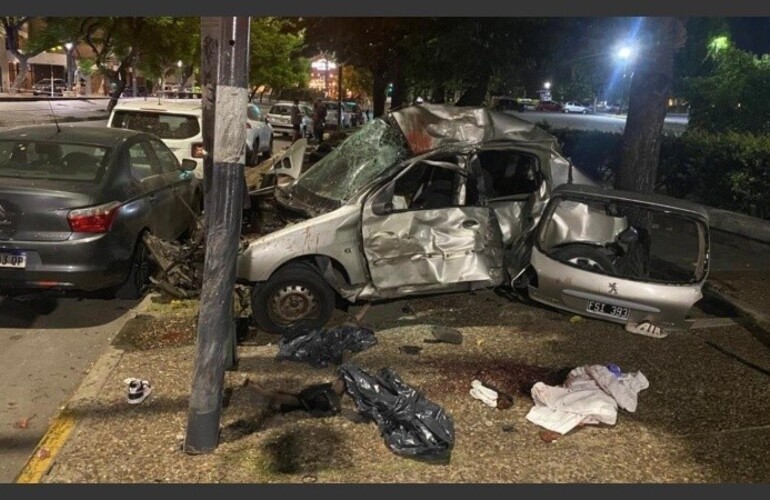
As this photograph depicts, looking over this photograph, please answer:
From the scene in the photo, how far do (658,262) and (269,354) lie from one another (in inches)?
215

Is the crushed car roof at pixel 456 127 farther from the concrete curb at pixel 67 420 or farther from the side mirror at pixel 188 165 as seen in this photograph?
the concrete curb at pixel 67 420

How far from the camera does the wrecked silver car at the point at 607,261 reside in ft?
18.5

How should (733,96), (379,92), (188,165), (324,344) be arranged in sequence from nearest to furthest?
(324,344), (188,165), (733,96), (379,92)

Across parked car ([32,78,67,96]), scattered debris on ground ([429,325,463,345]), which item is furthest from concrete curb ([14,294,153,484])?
parked car ([32,78,67,96])

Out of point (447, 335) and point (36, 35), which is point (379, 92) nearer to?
point (447, 335)

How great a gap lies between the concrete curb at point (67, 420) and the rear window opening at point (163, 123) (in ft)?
20.8

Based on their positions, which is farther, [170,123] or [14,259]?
[170,123]

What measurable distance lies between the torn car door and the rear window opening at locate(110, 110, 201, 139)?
20.0ft

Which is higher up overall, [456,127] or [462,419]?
[456,127]

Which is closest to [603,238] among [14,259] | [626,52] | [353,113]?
[14,259]

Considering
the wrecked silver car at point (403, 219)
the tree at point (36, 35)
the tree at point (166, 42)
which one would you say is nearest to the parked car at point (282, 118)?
the tree at point (166, 42)

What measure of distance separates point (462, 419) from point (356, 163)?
120 inches

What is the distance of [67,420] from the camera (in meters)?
4.31

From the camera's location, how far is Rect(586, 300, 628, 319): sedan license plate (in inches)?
226
